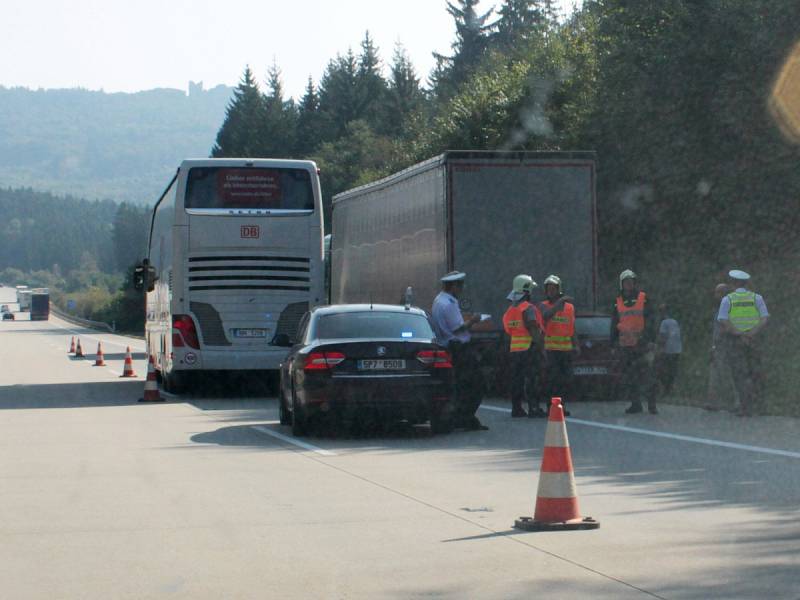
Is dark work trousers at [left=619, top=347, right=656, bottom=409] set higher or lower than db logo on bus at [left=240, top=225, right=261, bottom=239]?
lower

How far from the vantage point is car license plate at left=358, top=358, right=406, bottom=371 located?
15805 mm

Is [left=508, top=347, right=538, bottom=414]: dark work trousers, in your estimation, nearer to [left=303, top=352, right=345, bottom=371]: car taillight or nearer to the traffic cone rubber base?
[left=303, top=352, right=345, bottom=371]: car taillight

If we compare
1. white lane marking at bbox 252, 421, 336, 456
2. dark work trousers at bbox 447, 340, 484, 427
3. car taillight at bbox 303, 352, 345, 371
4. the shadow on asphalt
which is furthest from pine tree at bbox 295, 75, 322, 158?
car taillight at bbox 303, 352, 345, 371

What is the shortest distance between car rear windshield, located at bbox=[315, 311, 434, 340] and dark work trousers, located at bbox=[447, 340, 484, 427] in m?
0.38

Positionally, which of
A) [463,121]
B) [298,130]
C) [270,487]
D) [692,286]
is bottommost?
[270,487]

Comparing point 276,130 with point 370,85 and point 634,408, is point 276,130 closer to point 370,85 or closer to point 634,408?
point 370,85

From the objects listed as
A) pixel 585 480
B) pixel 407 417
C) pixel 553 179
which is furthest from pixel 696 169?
pixel 585 480

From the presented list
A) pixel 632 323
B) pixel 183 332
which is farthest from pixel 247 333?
pixel 632 323

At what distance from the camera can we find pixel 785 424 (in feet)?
55.0

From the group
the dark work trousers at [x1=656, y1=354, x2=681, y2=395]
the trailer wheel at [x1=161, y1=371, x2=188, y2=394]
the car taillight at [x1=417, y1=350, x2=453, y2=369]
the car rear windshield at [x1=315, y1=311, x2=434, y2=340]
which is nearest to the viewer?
the car taillight at [x1=417, y1=350, x2=453, y2=369]

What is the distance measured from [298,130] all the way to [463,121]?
241ft

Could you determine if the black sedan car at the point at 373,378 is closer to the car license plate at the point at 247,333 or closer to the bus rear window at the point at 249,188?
the car license plate at the point at 247,333

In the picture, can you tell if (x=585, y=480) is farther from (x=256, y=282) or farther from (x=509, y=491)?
(x=256, y=282)

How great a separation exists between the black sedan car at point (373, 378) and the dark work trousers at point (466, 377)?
35 centimetres
